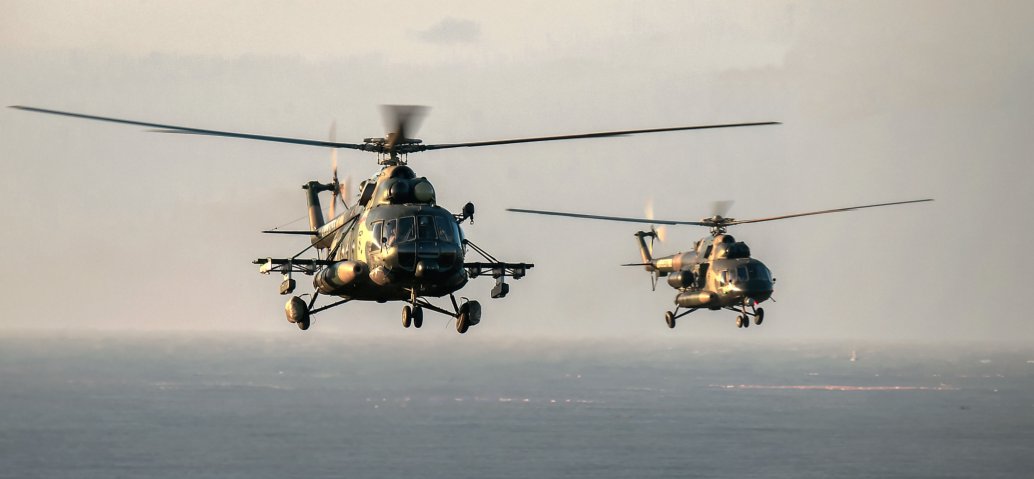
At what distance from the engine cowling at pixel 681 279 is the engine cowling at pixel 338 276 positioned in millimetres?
36219

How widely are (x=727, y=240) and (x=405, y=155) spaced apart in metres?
35.9

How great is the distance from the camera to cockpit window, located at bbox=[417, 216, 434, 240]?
34.9 m

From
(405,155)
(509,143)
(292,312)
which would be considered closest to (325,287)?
(292,312)

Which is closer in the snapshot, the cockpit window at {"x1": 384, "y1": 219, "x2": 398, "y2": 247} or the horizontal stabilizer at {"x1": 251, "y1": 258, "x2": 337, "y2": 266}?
the cockpit window at {"x1": 384, "y1": 219, "x2": 398, "y2": 247}

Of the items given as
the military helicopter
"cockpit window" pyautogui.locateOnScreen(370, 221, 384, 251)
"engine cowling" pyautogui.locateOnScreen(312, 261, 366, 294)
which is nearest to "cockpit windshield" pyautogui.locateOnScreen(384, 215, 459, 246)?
"cockpit window" pyautogui.locateOnScreen(370, 221, 384, 251)

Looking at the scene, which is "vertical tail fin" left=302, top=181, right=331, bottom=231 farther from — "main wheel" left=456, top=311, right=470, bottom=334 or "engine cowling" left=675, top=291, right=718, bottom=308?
"engine cowling" left=675, top=291, right=718, bottom=308

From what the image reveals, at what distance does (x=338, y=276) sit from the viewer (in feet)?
120

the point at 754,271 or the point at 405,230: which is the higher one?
the point at 754,271

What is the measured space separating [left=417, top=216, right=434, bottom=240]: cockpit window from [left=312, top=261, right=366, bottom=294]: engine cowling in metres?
2.16

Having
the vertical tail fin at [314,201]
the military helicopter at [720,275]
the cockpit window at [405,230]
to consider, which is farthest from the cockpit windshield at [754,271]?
the cockpit window at [405,230]

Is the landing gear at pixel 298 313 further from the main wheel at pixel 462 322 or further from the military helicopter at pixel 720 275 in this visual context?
the military helicopter at pixel 720 275

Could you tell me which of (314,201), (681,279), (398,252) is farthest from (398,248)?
(681,279)

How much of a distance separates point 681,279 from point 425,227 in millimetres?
38698

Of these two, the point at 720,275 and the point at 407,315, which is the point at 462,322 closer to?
the point at 407,315
